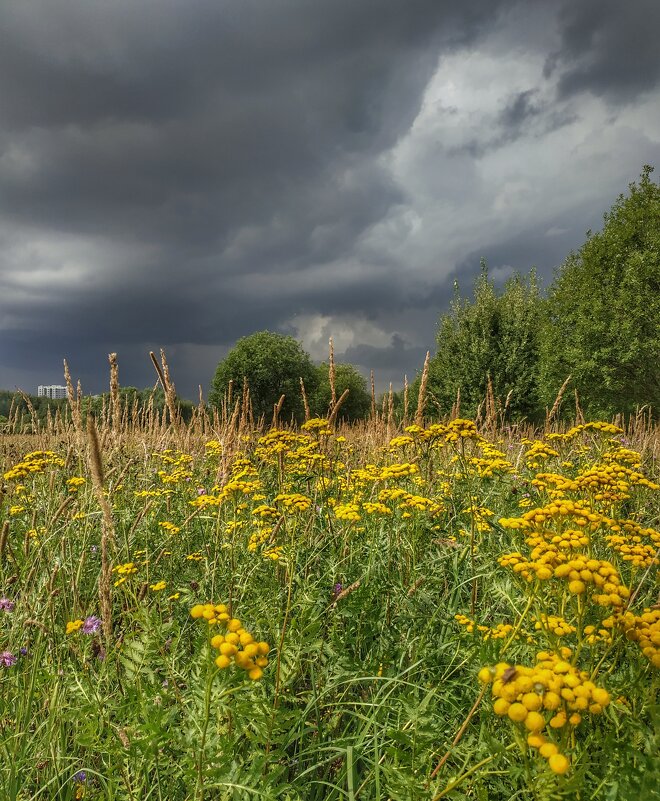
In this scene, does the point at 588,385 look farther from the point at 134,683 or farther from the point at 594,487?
the point at 134,683

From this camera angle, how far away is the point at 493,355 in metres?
33.4

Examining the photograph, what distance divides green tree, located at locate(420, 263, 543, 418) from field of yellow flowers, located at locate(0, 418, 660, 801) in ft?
95.9

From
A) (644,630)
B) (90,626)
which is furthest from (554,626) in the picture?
(90,626)

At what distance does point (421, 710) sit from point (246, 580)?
1.30 m

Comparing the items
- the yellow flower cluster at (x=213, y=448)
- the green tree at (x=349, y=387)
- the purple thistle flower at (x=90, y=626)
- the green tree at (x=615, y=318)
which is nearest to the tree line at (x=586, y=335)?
the green tree at (x=615, y=318)

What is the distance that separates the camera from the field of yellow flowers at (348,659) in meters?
1.44

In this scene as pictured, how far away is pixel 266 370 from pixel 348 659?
41.3 meters

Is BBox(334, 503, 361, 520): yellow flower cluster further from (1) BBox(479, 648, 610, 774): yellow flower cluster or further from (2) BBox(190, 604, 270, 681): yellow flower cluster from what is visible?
(1) BBox(479, 648, 610, 774): yellow flower cluster

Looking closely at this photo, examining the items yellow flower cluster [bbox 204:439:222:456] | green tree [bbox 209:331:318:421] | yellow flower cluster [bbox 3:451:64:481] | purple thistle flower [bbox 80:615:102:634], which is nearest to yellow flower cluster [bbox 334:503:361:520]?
purple thistle flower [bbox 80:615:102:634]

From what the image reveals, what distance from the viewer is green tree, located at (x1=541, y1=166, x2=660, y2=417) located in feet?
77.9

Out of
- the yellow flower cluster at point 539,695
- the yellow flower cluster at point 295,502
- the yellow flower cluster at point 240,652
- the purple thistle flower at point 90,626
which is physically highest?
the yellow flower cluster at point 295,502

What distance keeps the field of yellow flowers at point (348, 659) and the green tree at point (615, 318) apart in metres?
23.7

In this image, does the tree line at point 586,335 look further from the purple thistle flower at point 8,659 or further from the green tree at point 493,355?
the purple thistle flower at point 8,659

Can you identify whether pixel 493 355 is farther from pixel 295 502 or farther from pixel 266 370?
pixel 295 502
